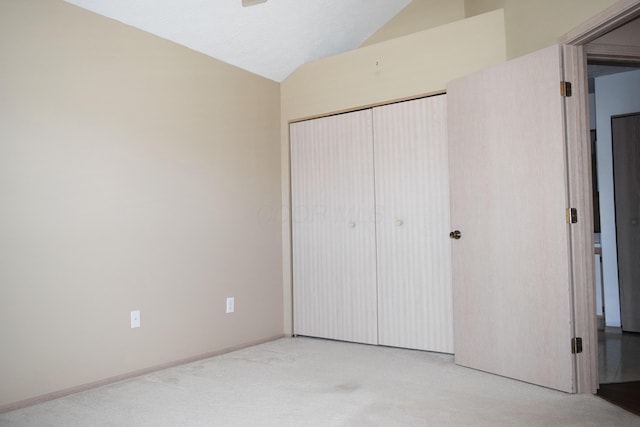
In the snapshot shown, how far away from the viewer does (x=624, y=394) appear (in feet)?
8.50

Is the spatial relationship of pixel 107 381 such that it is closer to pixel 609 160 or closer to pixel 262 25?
pixel 262 25

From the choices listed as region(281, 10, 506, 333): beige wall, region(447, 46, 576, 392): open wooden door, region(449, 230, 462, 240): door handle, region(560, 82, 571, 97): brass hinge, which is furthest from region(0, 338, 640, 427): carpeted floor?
region(560, 82, 571, 97): brass hinge

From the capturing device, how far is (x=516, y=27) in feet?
10.3

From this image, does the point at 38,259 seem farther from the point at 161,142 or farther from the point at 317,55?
the point at 317,55

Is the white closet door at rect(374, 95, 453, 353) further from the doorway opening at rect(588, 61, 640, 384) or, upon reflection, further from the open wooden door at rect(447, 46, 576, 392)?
the doorway opening at rect(588, 61, 640, 384)

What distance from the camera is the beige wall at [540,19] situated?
2.63 m

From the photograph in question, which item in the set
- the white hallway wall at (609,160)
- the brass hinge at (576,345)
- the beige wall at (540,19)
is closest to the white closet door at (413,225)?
the beige wall at (540,19)

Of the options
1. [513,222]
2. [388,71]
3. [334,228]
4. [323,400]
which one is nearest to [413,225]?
[334,228]

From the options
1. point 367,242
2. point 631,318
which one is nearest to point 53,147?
point 367,242

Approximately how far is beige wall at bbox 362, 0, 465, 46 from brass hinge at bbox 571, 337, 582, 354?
249 cm

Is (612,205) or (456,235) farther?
(612,205)

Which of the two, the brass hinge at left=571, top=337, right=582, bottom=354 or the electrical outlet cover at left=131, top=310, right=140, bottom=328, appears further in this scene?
the electrical outlet cover at left=131, top=310, right=140, bottom=328

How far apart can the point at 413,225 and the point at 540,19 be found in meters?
1.50

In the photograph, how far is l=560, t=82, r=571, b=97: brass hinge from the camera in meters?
2.71
